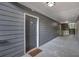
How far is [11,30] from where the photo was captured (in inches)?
92.0

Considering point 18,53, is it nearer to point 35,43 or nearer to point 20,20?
point 20,20

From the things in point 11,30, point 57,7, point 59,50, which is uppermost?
point 57,7

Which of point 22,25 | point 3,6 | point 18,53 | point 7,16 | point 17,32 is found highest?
point 3,6

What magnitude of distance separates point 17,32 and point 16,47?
1.29ft

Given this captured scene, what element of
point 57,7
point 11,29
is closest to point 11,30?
point 11,29

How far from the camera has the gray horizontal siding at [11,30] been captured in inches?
80.7

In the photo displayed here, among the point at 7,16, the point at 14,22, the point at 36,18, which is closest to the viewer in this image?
the point at 7,16

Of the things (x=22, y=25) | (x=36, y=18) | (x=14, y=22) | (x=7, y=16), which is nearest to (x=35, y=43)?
(x=36, y=18)

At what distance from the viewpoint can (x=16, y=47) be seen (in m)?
2.57

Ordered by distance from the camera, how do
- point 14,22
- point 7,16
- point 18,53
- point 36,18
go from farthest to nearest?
point 36,18 → point 18,53 → point 14,22 → point 7,16

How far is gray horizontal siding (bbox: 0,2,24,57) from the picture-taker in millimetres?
2050

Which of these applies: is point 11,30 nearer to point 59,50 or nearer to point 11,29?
point 11,29

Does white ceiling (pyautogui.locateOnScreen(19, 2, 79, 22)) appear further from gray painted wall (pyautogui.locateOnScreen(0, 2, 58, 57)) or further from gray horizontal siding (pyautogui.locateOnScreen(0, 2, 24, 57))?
gray horizontal siding (pyautogui.locateOnScreen(0, 2, 24, 57))

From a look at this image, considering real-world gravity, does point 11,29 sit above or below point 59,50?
above
